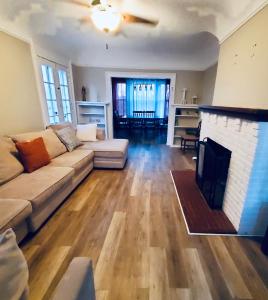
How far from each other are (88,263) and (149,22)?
3.22 meters

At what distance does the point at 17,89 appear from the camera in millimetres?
2875

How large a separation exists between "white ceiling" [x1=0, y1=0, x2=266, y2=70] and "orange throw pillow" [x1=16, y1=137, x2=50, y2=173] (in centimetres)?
179

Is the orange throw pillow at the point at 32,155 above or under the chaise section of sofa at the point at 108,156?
above

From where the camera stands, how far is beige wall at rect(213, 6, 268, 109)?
179 centimetres

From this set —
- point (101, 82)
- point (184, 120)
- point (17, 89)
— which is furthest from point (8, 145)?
point (184, 120)

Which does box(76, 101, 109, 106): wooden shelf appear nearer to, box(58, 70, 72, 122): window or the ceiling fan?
box(58, 70, 72, 122): window

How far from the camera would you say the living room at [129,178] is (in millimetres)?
1370

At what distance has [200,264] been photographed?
4.97 ft

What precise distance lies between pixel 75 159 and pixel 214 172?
2.09m

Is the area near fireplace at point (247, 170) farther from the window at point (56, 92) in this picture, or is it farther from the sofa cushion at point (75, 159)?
the window at point (56, 92)

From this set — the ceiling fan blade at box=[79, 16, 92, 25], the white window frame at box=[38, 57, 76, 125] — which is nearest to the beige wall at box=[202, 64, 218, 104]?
the ceiling fan blade at box=[79, 16, 92, 25]

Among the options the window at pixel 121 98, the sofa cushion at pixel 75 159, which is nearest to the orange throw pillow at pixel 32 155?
the sofa cushion at pixel 75 159

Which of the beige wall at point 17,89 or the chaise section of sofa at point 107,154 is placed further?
the chaise section of sofa at point 107,154

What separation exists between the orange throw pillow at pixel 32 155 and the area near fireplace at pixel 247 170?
2.50 meters
